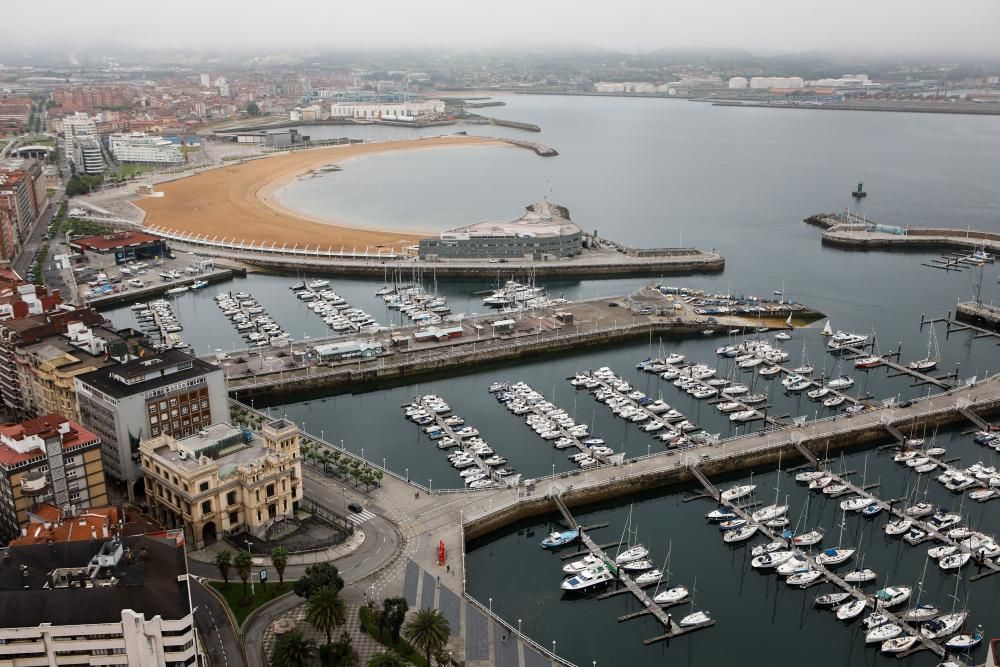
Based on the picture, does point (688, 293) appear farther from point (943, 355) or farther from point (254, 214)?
point (254, 214)

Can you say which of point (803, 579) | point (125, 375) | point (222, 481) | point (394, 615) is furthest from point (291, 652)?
point (803, 579)

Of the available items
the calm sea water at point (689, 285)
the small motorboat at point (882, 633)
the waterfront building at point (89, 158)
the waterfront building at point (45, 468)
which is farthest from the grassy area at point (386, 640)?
the waterfront building at point (89, 158)

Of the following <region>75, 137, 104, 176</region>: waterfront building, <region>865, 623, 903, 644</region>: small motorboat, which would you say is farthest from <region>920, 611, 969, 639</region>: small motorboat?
<region>75, 137, 104, 176</region>: waterfront building

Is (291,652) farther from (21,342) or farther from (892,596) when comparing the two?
(21,342)

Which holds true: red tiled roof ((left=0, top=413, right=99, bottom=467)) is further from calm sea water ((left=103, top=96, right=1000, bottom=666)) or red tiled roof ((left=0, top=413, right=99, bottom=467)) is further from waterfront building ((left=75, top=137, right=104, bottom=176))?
waterfront building ((left=75, top=137, right=104, bottom=176))

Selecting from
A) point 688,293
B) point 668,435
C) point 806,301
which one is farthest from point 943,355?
point 668,435
